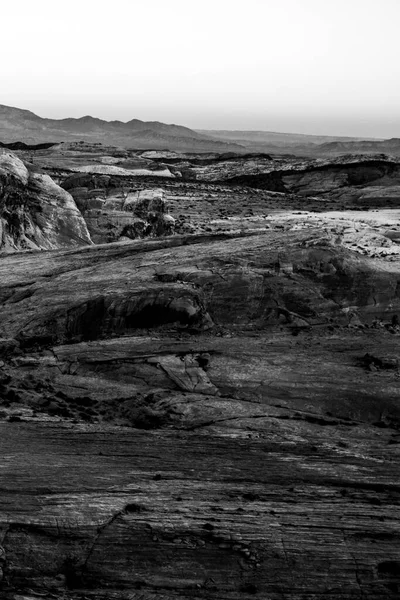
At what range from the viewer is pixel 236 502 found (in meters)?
13.6

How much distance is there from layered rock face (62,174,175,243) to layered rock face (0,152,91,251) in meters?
3.03

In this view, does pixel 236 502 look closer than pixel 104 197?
Yes

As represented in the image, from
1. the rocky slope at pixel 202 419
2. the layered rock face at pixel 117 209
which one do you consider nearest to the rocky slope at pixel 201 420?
the rocky slope at pixel 202 419

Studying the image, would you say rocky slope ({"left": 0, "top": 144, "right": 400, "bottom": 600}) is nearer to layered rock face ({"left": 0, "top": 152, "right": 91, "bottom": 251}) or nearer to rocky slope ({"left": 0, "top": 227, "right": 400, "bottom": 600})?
rocky slope ({"left": 0, "top": 227, "right": 400, "bottom": 600})

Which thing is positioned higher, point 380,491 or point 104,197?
point 104,197

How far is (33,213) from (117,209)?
10080 mm

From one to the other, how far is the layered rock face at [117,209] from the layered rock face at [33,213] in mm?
3026

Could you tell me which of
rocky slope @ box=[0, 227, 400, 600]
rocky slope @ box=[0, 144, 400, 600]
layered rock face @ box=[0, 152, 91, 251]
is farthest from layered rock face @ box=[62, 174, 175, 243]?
rocky slope @ box=[0, 227, 400, 600]

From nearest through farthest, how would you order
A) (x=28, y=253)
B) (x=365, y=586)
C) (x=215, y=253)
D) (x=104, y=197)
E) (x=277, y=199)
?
1. (x=365, y=586)
2. (x=215, y=253)
3. (x=28, y=253)
4. (x=104, y=197)
5. (x=277, y=199)

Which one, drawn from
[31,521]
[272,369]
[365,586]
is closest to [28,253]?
[272,369]

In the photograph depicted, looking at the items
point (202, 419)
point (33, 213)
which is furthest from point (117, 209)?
point (202, 419)

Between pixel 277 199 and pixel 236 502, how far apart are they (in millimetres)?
52068

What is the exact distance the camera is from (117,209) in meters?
49.2

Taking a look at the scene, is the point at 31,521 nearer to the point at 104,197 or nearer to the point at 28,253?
the point at 28,253
